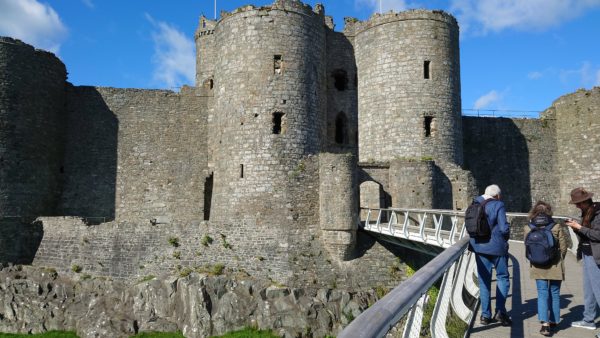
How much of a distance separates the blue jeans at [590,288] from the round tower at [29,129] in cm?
1991

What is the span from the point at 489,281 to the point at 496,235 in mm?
590

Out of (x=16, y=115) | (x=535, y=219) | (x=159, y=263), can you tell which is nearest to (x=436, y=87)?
(x=159, y=263)

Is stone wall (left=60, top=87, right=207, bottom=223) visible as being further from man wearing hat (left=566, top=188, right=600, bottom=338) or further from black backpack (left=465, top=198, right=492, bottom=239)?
man wearing hat (left=566, top=188, right=600, bottom=338)

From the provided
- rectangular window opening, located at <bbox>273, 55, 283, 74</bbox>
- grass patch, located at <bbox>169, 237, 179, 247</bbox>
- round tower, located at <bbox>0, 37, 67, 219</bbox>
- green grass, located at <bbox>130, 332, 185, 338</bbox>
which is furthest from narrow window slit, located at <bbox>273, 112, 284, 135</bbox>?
round tower, located at <bbox>0, 37, 67, 219</bbox>

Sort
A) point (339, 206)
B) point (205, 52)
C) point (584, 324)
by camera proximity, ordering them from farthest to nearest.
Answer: point (205, 52)
point (339, 206)
point (584, 324)

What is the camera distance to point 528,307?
678 cm

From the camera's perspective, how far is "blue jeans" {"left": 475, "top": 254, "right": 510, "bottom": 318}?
5.93 m

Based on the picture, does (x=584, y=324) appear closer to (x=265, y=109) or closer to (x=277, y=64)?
(x=265, y=109)

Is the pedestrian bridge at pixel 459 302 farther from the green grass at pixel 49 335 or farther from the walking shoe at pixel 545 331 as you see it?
the green grass at pixel 49 335

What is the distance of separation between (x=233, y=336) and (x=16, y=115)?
12611mm

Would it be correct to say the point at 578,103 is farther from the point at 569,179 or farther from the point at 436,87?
the point at 436,87

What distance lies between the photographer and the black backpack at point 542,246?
614 cm

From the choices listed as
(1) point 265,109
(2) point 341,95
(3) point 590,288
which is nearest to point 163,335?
(1) point 265,109

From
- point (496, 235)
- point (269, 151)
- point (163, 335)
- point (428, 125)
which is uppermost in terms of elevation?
point (428, 125)
